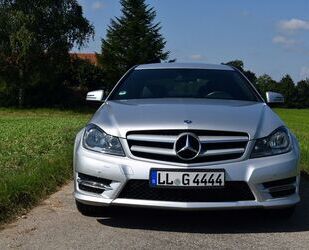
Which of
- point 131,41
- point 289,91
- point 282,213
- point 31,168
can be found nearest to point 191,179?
point 282,213

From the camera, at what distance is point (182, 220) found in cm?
539

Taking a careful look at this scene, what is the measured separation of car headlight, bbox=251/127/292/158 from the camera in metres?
4.89

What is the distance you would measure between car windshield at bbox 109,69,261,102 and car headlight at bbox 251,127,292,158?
3.74 feet

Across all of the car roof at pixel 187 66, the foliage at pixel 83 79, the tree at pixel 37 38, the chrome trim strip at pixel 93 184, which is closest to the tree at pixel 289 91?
the foliage at pixel 83 79

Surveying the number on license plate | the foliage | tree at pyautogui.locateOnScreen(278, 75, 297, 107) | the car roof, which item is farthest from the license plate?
tree at pyautogui.locateOnScreen(278, 75, 297, 107)

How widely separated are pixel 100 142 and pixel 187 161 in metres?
0.80

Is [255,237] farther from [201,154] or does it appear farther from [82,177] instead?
[82,177]

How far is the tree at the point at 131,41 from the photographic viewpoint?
212ft

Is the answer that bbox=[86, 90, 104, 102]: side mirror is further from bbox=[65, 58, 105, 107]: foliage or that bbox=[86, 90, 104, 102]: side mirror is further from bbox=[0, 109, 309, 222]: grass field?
bbox=[65, 58, 105, 107]: foliage

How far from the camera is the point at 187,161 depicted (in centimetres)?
477

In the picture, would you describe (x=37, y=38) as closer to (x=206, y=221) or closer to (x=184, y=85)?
(x=184, y=85)

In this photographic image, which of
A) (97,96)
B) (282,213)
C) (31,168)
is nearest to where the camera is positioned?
(282,213)

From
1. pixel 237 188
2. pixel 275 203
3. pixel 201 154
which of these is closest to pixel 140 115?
pixel 201 154

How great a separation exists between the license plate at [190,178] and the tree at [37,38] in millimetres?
32922
